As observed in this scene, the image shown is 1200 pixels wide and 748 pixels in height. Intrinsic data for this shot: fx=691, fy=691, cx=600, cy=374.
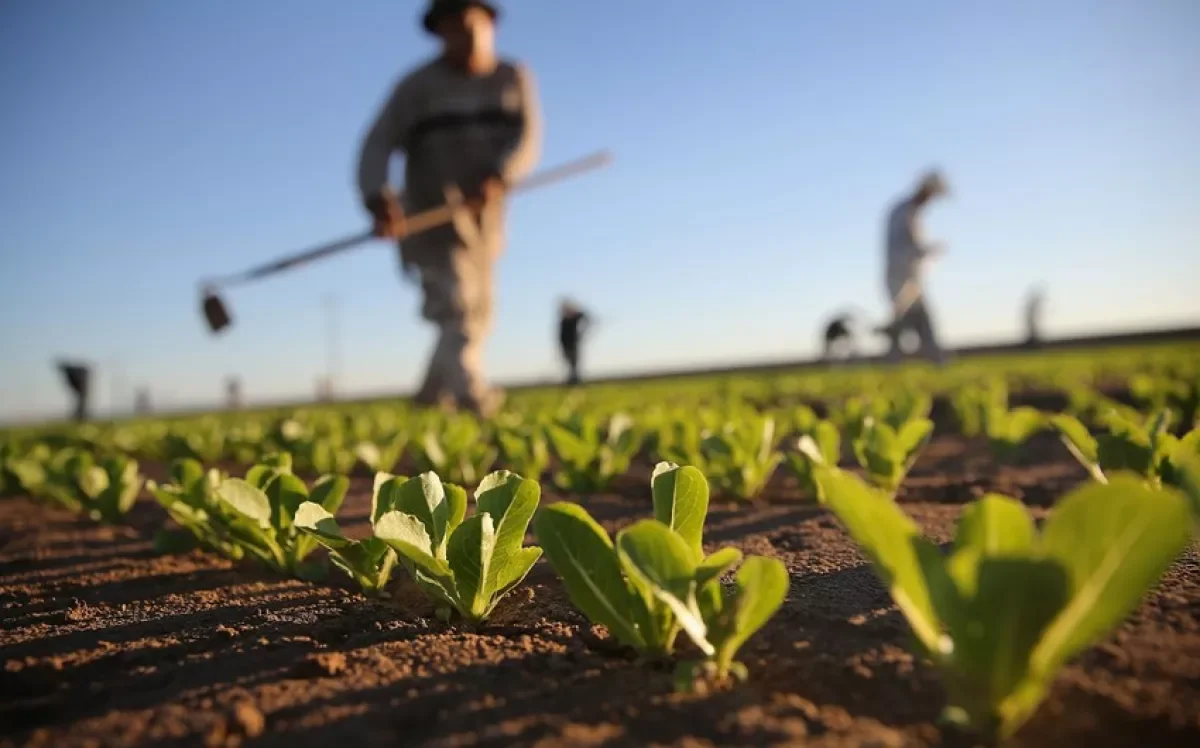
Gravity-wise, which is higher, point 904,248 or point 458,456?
point 904,248

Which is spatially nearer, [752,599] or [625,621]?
[752,599]

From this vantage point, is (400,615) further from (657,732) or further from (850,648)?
(850,648)

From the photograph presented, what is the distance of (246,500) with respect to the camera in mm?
1462

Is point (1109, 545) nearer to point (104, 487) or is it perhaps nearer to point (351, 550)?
point (351, 550)

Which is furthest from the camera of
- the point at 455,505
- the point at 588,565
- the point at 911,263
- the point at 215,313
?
the point at 911,263

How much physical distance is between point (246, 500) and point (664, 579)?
38.8 inches

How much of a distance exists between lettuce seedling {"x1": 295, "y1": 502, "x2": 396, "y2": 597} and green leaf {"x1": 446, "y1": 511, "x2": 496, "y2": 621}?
208 millimetres

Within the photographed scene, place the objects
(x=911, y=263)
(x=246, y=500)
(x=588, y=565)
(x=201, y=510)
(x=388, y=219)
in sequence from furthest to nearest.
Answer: (x=911, y=263), (x=388, y=219), (x=201, y=510), (x=246, y=500), (x=588, y=565)

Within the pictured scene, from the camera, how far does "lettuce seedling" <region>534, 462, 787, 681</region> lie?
3.07 ft

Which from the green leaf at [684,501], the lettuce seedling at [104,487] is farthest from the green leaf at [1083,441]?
the lettuce seedling at [104,487]

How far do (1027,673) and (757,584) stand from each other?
303mm

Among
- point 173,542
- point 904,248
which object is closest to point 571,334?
point 904,248

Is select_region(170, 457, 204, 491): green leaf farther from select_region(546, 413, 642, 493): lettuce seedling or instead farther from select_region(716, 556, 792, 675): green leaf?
select_region(716, 556, 792, 675): green leaf

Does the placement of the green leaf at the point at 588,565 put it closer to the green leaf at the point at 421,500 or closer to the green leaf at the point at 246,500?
the green leaf at the point at 421,500
